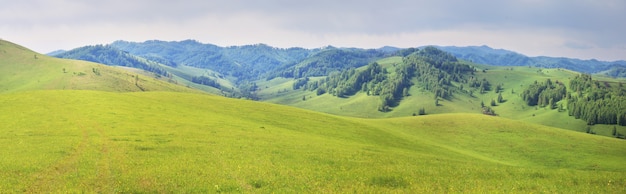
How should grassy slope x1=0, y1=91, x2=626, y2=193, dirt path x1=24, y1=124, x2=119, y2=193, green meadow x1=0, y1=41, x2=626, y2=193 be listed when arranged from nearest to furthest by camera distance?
dirt path x1=24, y1=124, x2=119, y2=193, green meadow x1=0, y1=41, x2=626, y2=193, grassy slope x1=0, y1=91, x2=626, y2=193

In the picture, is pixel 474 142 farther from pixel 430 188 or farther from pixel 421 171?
pixel 430 188

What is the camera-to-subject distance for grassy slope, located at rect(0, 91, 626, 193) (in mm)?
28391

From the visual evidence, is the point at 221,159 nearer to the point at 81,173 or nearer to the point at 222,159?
the point at 222,159

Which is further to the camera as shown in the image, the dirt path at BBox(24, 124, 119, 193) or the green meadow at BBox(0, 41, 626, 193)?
the green meadow at BBox(0, 41, 626, 193)

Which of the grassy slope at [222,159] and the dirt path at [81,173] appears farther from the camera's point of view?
the grassy slope at [222,159]

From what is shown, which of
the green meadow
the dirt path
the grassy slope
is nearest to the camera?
the dirt path

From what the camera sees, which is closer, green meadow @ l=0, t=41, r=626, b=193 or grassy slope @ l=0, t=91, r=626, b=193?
green meadow @ l=0, t=41, r=626, b=193

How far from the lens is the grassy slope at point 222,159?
2839 centimetres

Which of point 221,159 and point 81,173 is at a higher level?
point 81,173

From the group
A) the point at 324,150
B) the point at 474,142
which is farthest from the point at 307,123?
the point at 474,142

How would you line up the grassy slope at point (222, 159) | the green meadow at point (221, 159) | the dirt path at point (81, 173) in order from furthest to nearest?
the grassy slope at point (222, 159) → the green meadow at point (221, 159) → the dirt path at point (81, 173)

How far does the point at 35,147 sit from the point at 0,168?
11542 millimetres

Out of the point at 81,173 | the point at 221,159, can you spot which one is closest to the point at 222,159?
the point at 221,159

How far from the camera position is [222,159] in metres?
36.9
